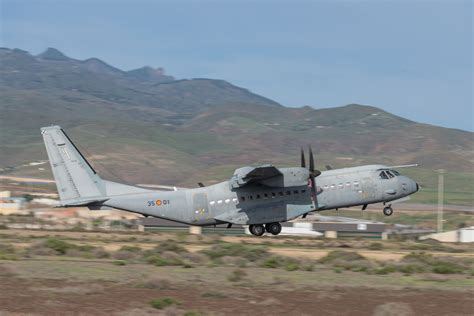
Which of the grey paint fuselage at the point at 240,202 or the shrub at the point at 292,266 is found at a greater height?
the grey paint fuselage at the point at 240,202

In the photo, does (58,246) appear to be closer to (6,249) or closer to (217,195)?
(6,249)

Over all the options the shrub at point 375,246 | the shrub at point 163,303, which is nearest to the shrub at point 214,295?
Result: the shrub at point 163,303

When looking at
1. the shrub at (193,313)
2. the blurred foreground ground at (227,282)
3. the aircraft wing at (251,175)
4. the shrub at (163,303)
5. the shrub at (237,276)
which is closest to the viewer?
the shrub at (193,313)

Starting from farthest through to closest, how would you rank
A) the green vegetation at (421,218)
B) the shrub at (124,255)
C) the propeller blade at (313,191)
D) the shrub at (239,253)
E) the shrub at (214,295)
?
the green vegetation at (421,218) → the propeller blade at (313,191) → the shrub at (239,253) → the shrub at (124,255) → the shrub at (214,295)

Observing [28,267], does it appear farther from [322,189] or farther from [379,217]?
[379,217]

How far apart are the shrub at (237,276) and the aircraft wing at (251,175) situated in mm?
14432

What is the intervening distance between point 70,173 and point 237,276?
20.9 m

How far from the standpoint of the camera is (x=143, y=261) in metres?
37.9

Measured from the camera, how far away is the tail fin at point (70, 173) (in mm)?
49406

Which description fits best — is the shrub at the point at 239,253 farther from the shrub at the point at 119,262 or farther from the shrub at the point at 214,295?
the shrub at the point at 214,295

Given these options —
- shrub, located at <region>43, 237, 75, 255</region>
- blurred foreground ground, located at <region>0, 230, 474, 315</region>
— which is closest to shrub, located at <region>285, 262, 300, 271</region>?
blurred foreground ground, located at <region>0, 230, 474, 315</region>

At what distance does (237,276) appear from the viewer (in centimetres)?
3216

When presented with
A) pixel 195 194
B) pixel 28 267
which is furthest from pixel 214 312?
pixel 195 194

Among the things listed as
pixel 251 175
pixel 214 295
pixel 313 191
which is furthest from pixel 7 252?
pixel 313 191
